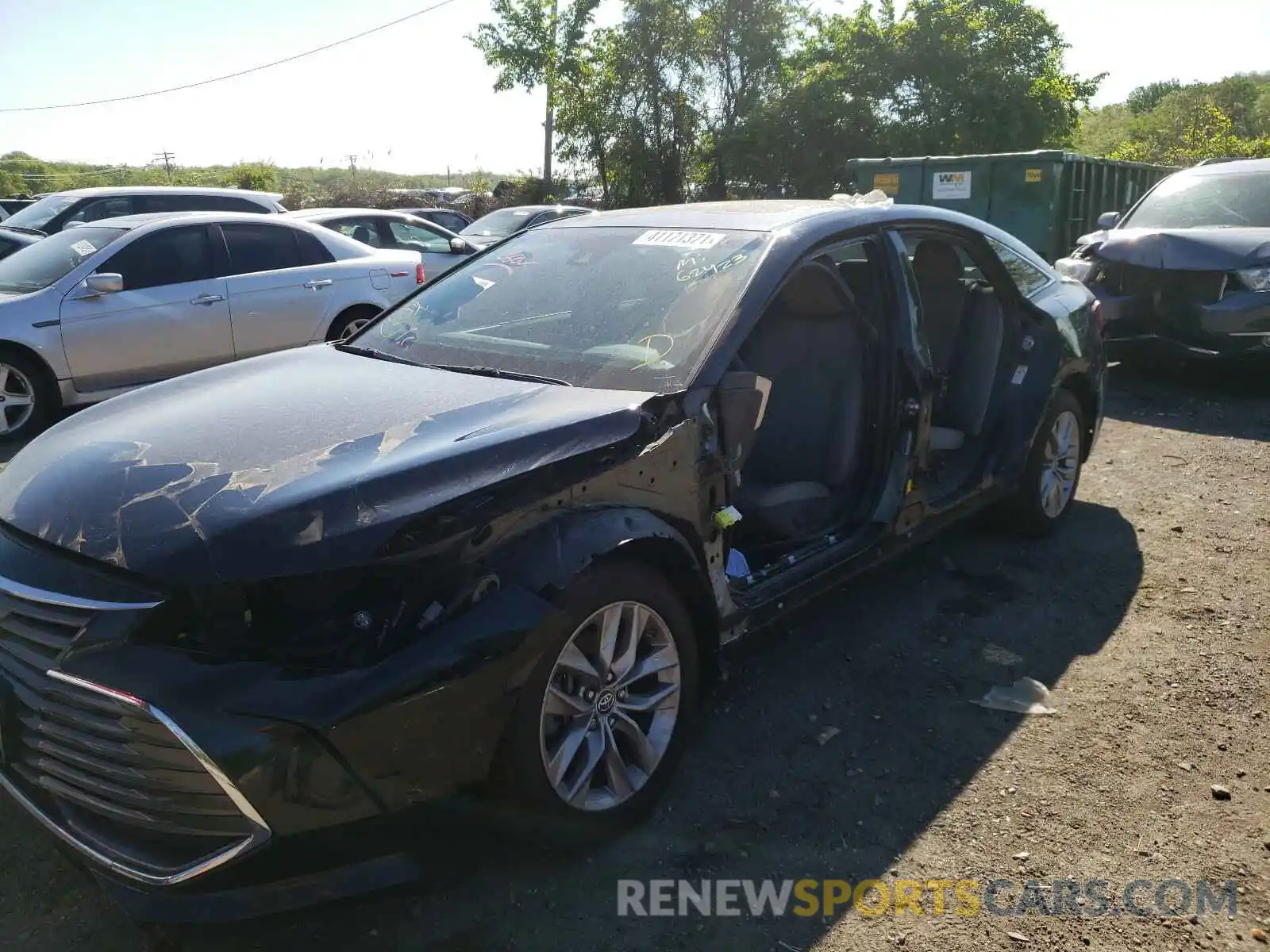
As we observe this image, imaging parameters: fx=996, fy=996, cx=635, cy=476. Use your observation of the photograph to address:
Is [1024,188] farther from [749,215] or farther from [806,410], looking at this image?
[749,215]

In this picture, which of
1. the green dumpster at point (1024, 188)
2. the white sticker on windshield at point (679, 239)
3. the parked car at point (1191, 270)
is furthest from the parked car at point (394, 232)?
the white sticker on windshield at point (679, 239)

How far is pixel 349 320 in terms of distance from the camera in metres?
8.43

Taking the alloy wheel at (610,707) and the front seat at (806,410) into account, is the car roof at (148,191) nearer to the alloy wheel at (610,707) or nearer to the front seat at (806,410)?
the front seat at (806,410)

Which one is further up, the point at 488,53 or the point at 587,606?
the point at 488,53

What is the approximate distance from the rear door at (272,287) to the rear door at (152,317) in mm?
128

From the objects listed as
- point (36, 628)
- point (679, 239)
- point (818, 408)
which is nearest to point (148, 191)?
point (679, 239)

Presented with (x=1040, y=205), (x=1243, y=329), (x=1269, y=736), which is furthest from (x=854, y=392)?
(x=1040, y=205)

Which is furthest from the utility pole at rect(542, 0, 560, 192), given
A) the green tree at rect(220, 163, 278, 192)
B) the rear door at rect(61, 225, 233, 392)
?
the rear door at rect(61, 225, 233, 392)

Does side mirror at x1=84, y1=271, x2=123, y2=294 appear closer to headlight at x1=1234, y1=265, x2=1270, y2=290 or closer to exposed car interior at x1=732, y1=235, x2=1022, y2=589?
→ exposed car interior at x1=732, y1=235, x2=1022, y2=589

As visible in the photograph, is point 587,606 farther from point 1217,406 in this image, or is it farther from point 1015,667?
point 1217,406

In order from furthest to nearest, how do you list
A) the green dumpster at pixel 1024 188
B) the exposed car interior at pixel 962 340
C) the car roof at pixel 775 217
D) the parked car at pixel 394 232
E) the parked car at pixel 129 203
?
the green dumpster at pixel 1024 188, the parked car at pixel 129 203, the parked car at pixel 394 232, the exposed car interior at pixel 962 340, the car roof at pixel 775 217

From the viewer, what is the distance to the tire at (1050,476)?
15.4 ft

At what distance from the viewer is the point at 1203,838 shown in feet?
9.02

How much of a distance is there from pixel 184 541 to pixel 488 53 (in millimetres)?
29864
